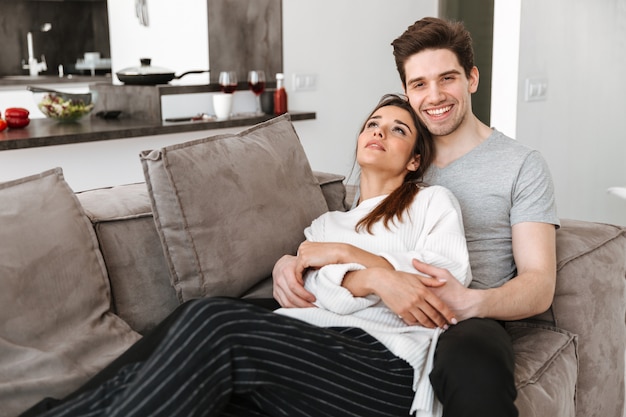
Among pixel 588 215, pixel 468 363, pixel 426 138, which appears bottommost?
pixel 588 215

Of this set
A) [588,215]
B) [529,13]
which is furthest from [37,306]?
[588,215]

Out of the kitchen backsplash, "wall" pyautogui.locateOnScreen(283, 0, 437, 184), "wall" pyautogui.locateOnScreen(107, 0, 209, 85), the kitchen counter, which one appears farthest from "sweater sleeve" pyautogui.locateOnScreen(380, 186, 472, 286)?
the kitchen backsplash

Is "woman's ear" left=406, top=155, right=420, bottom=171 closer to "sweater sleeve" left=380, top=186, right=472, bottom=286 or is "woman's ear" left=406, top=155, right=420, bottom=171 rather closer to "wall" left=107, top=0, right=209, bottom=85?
"sweater sleeve" left=380, top=186, right=472, bottom=286

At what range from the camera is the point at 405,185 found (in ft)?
6.42

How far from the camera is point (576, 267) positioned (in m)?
1.97

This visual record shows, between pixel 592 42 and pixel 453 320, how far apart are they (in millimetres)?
3179

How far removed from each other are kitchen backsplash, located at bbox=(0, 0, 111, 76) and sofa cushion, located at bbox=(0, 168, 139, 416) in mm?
4341

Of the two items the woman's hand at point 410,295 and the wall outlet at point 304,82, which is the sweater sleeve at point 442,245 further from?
the wall outlet at point 304,82

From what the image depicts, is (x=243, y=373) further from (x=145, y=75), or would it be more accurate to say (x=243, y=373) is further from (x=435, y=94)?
(x=145, y=75)

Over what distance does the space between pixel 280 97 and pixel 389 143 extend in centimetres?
196

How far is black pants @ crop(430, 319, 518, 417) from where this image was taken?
141cm

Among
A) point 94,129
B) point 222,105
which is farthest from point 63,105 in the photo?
point 222,105

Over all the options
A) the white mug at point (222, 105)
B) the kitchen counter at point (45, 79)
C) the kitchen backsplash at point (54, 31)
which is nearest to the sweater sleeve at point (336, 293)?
the white mug at point (222, 105)

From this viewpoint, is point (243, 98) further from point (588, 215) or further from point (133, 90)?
point (588, 215)
